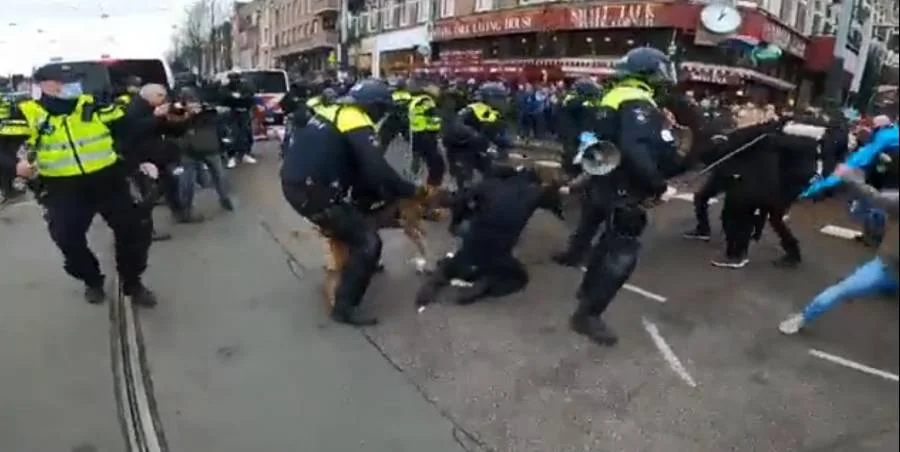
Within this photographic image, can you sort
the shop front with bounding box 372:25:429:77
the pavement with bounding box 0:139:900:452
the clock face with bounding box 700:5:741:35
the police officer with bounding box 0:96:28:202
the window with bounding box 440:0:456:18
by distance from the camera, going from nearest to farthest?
the pavement with bounding box 0:139:900:452 → the clock face with bounding box 700:5:741:35 → the police officer with bounding box 0:96:28:202 → the window with bounding box 440:0:456:18 → the shop front with bounding box 372:25:429:77

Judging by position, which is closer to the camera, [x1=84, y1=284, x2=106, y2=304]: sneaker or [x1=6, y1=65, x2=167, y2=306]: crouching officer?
[x1=6, y1=65, x2=167, y2=306]: crouching officer

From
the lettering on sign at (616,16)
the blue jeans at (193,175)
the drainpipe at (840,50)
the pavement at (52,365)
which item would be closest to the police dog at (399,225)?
the pavement at (52,365)

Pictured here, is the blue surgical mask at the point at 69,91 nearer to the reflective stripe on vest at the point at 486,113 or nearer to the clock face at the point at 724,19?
the reflective stripe on vest at the point at 486,113

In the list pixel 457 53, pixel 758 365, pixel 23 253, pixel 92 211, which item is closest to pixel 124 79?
pixel 23 253

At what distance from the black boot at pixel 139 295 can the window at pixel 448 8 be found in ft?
83.6

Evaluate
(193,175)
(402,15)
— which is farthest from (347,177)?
(402,15)

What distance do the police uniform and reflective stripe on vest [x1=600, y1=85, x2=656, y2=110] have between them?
4527mm

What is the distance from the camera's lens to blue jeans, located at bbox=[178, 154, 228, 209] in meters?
8.53

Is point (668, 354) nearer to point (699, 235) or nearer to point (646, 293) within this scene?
point (646, 293)

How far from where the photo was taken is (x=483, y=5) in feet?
93.1

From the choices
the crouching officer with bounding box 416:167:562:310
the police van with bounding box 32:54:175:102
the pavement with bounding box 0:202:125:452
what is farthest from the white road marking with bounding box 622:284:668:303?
the police van with bounding box 32:54:175:102

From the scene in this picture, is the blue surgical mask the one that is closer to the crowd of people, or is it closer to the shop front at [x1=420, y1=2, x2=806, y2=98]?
the crowd of people

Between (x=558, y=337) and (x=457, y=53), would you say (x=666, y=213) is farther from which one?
(x=457, y=53)

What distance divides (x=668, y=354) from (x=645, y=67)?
1786 millimetres
